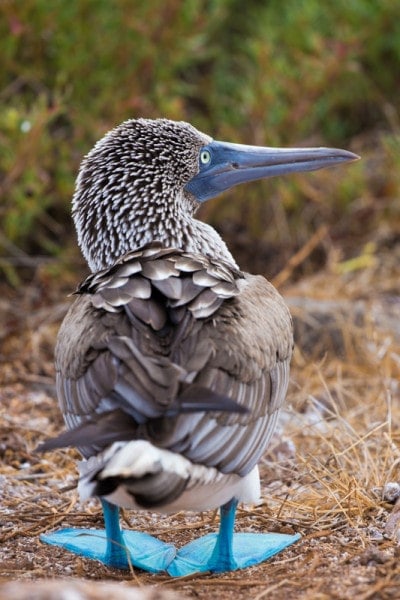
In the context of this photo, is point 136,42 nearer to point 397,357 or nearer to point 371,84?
point 371,84

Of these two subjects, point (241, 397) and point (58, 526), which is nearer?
point (241, 397)

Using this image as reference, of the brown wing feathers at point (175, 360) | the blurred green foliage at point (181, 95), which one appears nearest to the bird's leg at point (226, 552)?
the brown wing feathers at point (175, 360)

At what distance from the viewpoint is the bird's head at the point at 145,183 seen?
16.9 ft

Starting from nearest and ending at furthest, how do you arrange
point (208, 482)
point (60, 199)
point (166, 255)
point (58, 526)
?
point (208, 482), point (166, 255), point (58, 526), point (60, 199)

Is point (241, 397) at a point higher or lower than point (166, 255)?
lower

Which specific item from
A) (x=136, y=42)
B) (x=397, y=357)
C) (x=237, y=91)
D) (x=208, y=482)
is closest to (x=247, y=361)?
(x=208, y=482)

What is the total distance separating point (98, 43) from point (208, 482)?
5598mm

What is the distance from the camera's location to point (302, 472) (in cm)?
531

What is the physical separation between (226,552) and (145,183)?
1818 mm

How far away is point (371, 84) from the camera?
34.9ft

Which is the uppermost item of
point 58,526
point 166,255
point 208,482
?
point 166,255

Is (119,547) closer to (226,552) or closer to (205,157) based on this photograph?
(226,552)

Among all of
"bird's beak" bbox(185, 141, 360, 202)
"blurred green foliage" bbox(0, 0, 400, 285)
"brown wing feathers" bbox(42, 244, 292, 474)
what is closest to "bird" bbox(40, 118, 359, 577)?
"brown wing feathers" bbox(42, 244, 292, 474)

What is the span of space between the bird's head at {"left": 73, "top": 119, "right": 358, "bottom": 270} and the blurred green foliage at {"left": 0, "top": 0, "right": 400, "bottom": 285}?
201 cm
